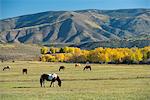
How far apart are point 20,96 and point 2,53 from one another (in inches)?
6965

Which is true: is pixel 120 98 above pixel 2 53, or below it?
below

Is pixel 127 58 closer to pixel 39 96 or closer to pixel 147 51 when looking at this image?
pixel 147 51

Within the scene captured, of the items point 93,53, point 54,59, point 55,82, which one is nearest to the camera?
point 55,82

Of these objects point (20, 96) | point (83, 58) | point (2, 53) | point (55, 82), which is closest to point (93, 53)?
point (83, 58)

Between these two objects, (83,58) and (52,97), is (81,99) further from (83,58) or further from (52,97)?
(83,58)

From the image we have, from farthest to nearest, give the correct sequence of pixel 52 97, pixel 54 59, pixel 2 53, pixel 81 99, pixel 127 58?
pixel 2 53 → pixel 54 59 → pixel 127 58 → pixel 52 97 → pixel 81 99

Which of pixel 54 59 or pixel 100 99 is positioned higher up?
pixel 54 59

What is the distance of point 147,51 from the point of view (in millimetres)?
148250

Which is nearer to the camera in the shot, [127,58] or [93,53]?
[127,58]

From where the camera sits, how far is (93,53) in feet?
507

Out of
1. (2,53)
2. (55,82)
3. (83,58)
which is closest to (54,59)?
(83,58)

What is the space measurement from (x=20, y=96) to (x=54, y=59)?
147381 mm

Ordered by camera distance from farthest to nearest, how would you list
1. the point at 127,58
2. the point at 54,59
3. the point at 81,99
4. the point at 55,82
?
the point at 54,59 < the point at 127,58 < the point at 55,82 < the point at 81,99

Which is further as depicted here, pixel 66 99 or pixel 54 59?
pixel 54 59
